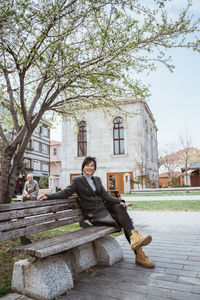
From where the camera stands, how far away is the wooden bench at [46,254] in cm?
269

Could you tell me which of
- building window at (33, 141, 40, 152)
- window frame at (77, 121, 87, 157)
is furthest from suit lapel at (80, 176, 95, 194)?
building window at (33, 141, 40, 152)

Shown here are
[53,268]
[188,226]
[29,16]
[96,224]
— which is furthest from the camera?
[188,226]

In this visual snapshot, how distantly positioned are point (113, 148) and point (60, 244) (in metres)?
26.9

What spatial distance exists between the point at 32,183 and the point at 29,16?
597 centimetres

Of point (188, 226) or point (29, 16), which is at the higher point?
point (29, 16)

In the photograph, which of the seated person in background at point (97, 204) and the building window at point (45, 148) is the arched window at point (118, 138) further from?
the building window at point (45, 148)

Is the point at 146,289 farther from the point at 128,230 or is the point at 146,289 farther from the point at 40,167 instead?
the point at 40,167

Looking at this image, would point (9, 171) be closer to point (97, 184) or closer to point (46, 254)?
point (97, 184)

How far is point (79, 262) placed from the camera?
347 cm

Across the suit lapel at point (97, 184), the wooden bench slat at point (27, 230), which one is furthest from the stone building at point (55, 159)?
the wooden bench slat at point (27, 230)

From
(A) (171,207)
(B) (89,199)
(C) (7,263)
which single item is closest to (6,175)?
(C) (7,263)

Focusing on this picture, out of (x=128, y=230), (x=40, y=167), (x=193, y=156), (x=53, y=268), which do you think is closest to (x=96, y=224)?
(x=128, y=230)

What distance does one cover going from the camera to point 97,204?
13.3 ft

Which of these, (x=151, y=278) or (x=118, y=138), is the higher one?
(x=118, y=138)
